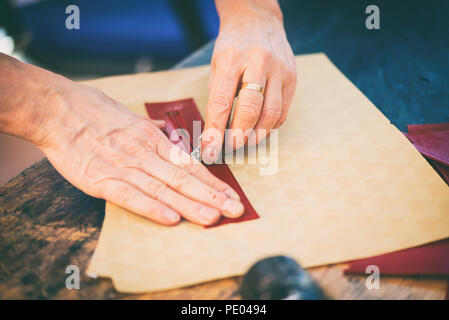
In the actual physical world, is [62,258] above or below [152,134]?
below

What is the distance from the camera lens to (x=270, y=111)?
2.47 feet

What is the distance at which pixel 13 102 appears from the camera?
652 millimetres

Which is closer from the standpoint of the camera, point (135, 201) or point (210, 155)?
point (135, 201)

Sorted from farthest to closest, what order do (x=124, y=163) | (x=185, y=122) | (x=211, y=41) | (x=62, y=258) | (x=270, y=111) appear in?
(x=211, y=41) < (x=185, y=122) < (x=270, y=111) < (x=124, y=163) < (x=62, y=258)

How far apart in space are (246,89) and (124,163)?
1.08 ft

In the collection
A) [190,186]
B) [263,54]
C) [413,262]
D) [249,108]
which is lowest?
[413,262]

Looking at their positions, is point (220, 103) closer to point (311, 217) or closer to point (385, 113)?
point (311, 217)

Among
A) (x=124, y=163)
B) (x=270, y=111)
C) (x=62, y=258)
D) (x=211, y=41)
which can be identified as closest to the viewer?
(x=62, y=258)

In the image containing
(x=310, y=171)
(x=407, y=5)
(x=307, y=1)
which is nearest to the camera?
(x=310, y=171)

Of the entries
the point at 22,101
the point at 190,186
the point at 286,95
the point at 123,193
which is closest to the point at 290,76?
the point at 286,95

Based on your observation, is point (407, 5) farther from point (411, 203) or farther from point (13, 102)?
point (13, 102)
